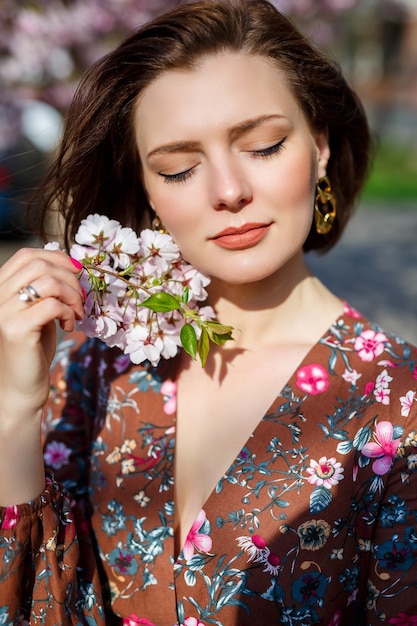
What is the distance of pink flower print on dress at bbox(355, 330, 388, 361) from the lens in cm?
187

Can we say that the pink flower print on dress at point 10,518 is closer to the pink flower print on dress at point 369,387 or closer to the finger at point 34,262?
the finger at point 34,262

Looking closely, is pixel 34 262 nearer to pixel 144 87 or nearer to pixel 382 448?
pixel 144 87

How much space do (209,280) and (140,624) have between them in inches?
33.6

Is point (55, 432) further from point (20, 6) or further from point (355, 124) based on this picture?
point (20, 6)

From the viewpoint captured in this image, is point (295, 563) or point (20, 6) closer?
point (295, 563)

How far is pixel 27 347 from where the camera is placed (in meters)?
1.54

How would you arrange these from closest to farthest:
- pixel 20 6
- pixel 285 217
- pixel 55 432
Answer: pixel 285 217 < pixel 55 432 < pixel 20 6

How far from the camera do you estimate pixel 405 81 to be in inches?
1209

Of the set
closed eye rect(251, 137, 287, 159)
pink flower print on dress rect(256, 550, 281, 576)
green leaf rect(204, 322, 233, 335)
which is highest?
closed eye rect(251, 137, 287, 159)

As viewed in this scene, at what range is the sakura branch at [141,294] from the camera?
172cm

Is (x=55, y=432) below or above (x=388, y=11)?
below

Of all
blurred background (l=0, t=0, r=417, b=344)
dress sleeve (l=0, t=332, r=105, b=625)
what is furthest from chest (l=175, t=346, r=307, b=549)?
blurred background (l=0, t=0, r=417, b=344)

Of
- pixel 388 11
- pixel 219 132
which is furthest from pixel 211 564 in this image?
pixel 388 11

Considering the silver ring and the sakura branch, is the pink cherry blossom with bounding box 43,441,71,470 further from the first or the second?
the silver ring
